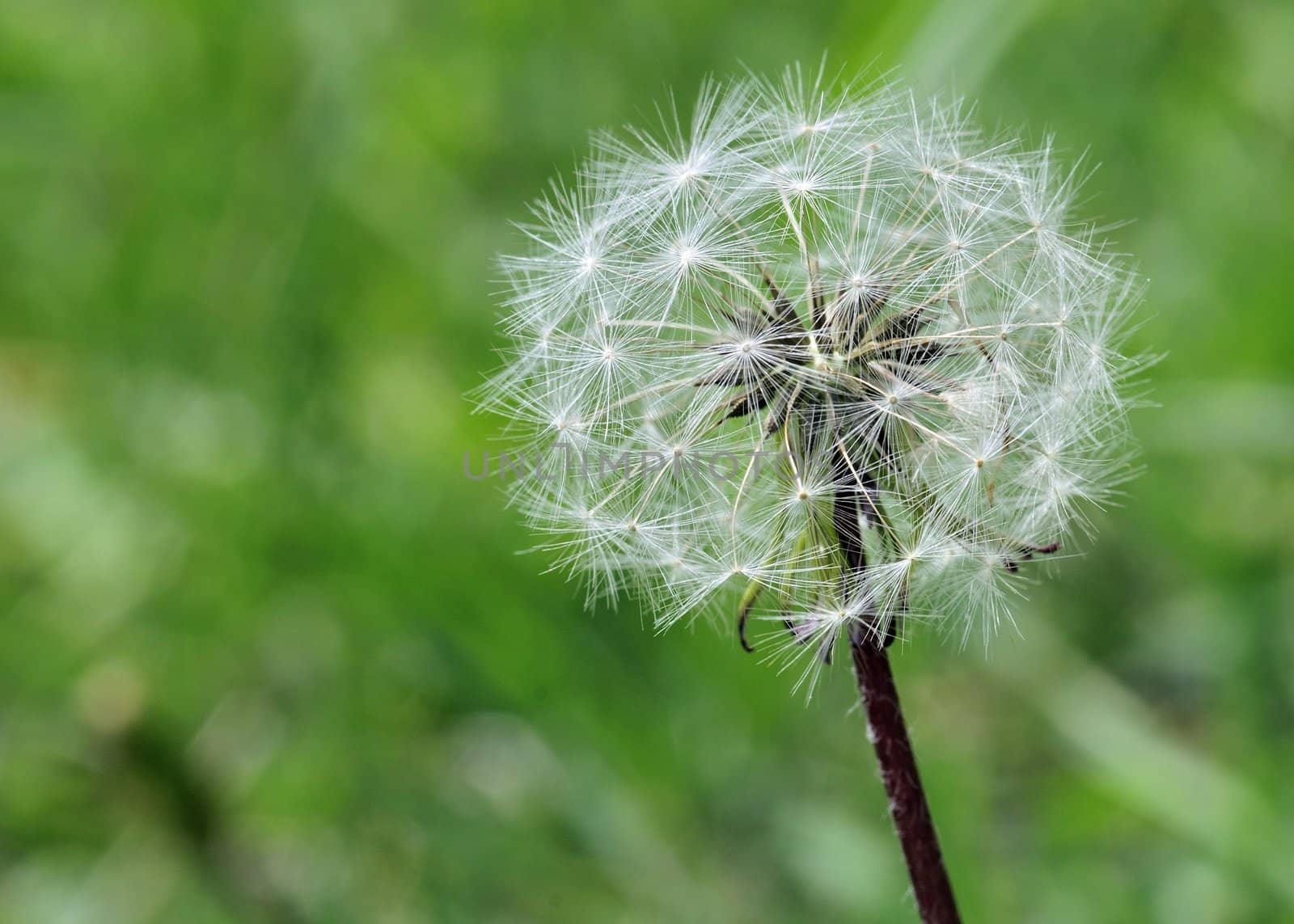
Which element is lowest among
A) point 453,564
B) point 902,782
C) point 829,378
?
point 902,782

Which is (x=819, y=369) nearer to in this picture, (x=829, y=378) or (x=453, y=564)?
(x=829, y=378)

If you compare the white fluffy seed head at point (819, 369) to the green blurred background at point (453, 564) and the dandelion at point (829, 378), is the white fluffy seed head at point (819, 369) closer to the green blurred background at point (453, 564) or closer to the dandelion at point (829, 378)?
the dandelion at point (829, 378)

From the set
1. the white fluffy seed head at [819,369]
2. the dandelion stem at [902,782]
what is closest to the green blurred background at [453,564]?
the white fluffy seed head at [819,369]

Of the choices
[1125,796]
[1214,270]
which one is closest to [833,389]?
[1125,796]

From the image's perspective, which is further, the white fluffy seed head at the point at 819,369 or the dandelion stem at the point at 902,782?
the white fluffy seed head at the point at 819,369

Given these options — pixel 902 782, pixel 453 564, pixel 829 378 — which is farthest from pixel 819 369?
pixel 453 564

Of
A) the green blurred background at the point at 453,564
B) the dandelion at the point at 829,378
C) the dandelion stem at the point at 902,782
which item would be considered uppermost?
the green blurred background at the point at 453,564

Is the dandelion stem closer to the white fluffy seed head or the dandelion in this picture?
the dandelion

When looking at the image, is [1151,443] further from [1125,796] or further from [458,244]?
[458,244]
